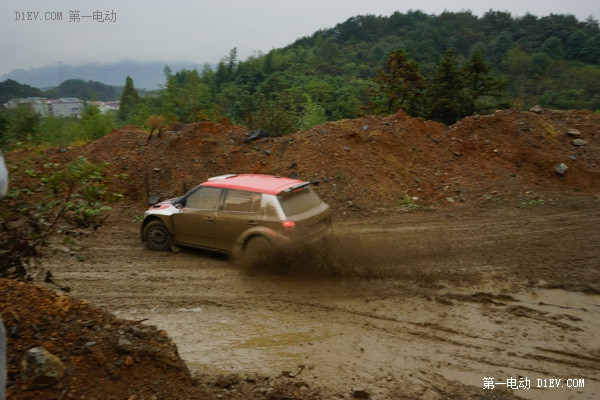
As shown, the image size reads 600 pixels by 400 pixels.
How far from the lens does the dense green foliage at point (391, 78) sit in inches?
779

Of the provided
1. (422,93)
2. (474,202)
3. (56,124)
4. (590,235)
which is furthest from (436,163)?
(56,124)

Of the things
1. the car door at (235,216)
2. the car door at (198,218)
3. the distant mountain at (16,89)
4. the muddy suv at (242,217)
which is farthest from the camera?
the distant mountain at (16,89)

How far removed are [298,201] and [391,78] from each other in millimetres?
14522

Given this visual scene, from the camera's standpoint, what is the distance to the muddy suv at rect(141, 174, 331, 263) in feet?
26.6

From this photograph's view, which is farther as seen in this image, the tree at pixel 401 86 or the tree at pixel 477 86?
the tree at pixel 401 86

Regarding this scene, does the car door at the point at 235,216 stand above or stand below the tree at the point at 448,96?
below

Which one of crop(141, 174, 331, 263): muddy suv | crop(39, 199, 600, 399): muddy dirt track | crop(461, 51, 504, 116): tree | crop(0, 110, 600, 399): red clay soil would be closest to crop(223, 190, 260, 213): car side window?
crop(141, 174, 331, 263): muddy suv

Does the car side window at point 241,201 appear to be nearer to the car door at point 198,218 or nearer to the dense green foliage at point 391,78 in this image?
the car door at point 198,218

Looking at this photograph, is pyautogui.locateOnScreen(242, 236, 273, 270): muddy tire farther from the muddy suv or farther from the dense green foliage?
the dense green foliage

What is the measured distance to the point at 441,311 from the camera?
668 centimetres

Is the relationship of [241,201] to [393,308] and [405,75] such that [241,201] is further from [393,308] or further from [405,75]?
[405,75]

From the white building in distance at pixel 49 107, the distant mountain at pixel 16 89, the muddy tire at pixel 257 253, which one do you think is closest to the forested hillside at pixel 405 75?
the white building in distance at pixel 49 107

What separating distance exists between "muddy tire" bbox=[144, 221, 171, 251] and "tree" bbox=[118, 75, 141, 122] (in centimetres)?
2258

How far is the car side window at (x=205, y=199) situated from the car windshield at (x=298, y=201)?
139 centimetres
